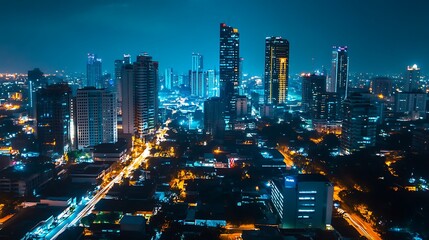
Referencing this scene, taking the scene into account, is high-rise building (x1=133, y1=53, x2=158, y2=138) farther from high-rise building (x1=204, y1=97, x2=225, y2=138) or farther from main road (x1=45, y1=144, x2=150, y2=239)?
main road (x1=45, y1=144, x2=150, y2=239)

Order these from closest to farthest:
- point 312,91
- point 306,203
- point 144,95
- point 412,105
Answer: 1. point 306,203
2. point 144,95
3. point 412,105
4. point 312,91

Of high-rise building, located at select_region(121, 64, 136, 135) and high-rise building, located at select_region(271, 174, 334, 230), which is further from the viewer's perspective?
high-rise building, located at select_region(121, 64, 136, 135)

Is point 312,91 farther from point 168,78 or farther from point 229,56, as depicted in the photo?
point 168,78

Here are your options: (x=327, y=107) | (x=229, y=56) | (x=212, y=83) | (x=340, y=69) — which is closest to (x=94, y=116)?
(x=229, y=56)

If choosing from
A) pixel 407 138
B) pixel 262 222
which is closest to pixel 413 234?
pixel 262 222

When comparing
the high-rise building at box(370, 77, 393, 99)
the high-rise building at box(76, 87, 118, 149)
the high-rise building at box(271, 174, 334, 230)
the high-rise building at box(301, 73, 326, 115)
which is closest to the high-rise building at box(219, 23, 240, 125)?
the high-rise building at box(301, 73, 326, 115)

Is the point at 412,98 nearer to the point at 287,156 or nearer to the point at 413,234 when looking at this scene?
the point at 287,156
